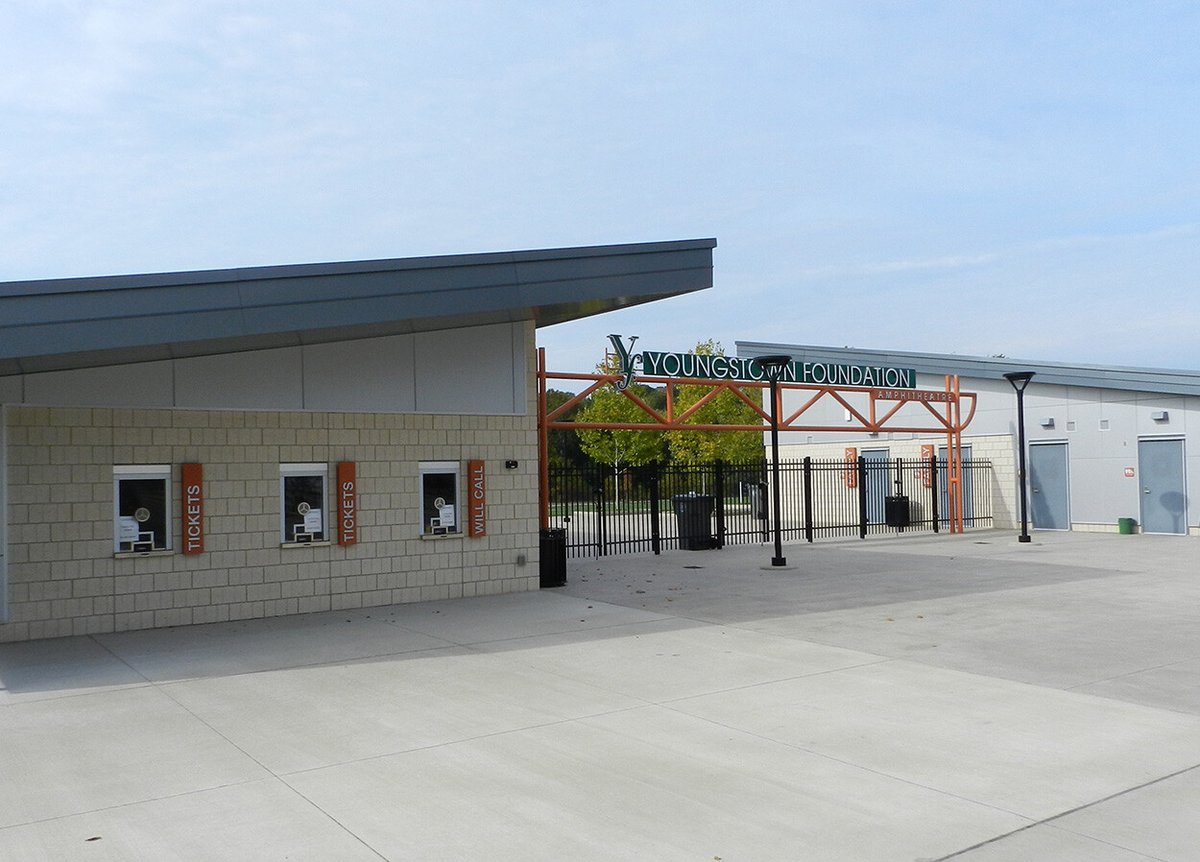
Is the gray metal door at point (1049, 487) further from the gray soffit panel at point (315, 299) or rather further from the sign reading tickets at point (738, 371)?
the gray soffit panel at point (315, 299)

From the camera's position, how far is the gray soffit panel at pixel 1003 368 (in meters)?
25.1

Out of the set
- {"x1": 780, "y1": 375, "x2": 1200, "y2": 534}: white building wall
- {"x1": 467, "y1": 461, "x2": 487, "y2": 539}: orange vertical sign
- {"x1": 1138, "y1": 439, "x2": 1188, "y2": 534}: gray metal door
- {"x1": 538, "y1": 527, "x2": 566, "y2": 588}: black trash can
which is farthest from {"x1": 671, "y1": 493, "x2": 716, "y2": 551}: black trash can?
{"x1": 1138, "y1": 439, "x2": 1188, "y2": 534}: gray metal door

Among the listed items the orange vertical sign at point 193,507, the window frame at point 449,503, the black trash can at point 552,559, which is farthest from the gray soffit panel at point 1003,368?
the orange vertical sign at point 193,507

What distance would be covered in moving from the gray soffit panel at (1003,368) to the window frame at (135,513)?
19082 mm

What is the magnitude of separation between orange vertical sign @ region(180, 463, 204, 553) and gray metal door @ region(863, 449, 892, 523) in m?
22.0

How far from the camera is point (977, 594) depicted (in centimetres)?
1476

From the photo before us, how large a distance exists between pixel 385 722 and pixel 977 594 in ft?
33.3

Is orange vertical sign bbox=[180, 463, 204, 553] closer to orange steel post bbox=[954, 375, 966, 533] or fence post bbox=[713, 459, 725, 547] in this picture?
fence post bbox=[713, 459, 725, 547]

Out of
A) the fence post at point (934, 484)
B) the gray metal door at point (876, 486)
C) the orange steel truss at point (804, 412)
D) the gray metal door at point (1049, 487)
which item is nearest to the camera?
the orange steel truss at point (804, 412)

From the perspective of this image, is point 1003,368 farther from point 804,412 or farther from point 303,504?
point 303,504

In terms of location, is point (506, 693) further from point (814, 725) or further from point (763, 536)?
point (763, 536)

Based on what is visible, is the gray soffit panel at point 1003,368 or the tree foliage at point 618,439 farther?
the tree foliage at point 618,439

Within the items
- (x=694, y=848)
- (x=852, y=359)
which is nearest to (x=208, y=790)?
(x=694, y=848)

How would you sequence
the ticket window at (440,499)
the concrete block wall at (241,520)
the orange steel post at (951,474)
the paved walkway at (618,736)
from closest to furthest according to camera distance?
the paved walkway at (618,736) < the concrete block wall at (241,520) < the ticket window at (440,499) < the orange steel post at (951,474)
